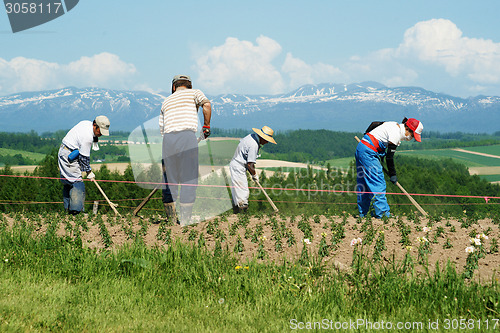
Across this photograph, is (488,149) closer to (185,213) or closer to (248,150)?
(248,150)

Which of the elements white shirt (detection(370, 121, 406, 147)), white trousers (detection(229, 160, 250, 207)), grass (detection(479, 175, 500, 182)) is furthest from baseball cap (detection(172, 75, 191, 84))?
grass (detection(479, 175, 500, 182))

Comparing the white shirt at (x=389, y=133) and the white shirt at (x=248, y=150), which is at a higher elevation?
the white shirt at (x=389, y=133)

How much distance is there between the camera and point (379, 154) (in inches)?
334

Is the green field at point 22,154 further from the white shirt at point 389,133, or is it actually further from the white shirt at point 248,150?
the white shirt at point 389,133

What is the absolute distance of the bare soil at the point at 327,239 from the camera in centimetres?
524

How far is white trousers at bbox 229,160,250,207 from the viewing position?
9.70 meters

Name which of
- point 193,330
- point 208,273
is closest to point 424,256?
point 208,273

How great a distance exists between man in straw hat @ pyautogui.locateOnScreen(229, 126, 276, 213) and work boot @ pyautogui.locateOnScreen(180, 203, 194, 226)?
7.46 feet

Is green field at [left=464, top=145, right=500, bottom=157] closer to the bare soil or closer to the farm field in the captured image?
the farm field

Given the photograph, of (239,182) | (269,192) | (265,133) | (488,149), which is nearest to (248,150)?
(265,133)

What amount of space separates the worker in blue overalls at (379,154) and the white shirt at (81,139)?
523 centimetres

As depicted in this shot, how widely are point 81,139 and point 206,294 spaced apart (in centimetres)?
514

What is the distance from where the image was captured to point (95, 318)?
3.84 m

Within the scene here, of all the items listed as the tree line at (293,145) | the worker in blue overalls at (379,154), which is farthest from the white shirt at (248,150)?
the tree line at (293,145)
